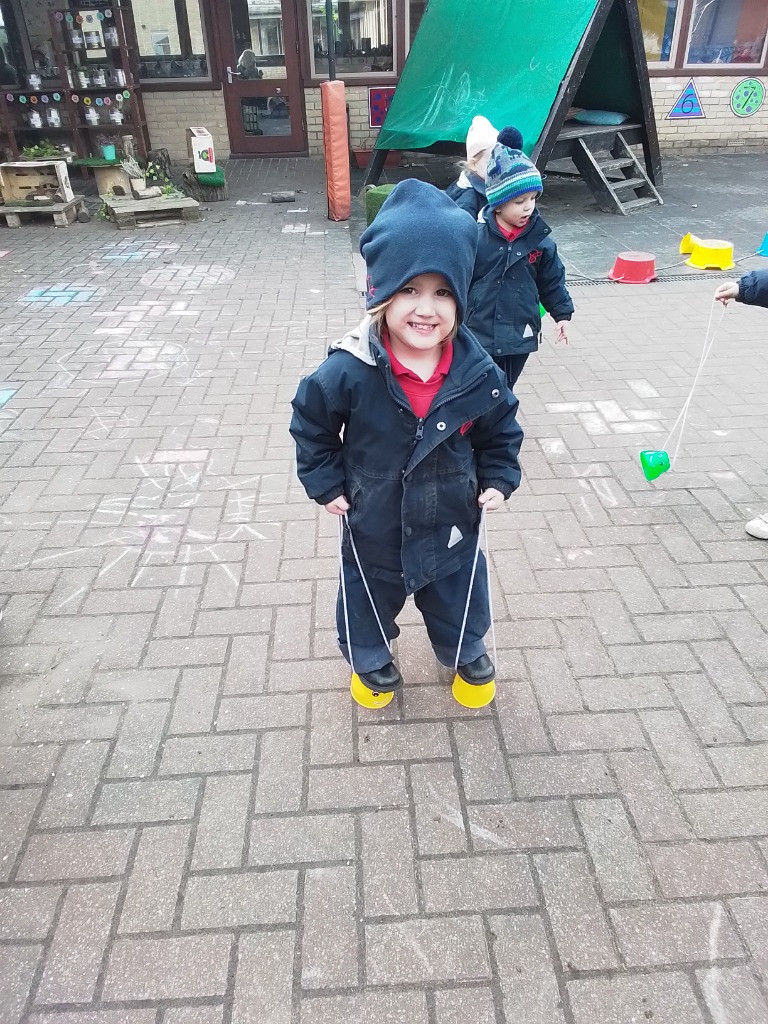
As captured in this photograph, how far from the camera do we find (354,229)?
9.00 meters

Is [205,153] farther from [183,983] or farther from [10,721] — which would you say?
[183,983]

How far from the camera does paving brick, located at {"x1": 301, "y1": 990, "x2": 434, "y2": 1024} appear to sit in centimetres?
176

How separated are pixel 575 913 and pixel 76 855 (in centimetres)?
Result: 144

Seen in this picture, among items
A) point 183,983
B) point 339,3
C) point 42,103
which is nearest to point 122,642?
point 183,983

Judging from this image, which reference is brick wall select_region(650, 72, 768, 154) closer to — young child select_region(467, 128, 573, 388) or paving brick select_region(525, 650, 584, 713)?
young child select_region(467, 128, 573, 388)

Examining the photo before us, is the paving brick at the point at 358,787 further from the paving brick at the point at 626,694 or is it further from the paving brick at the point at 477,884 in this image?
the paving brick at the point at 626,694

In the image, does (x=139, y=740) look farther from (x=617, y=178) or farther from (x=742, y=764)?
(x=617, y=178)

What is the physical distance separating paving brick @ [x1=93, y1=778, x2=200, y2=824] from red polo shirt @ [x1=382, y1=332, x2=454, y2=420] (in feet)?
4.59

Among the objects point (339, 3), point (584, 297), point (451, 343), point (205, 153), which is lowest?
point (584, 297)

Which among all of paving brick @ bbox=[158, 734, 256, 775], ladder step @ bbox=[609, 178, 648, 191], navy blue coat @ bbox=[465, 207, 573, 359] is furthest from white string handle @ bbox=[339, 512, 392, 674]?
ladder step @ bbox=[609, 178, 648, 191]

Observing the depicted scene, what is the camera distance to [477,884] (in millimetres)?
2029

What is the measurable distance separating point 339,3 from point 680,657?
504 inches

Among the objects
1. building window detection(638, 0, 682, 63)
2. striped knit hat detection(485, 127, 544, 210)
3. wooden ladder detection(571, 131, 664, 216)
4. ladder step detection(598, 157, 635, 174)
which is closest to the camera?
striped knit hat detection(485, 127, 544, 210)

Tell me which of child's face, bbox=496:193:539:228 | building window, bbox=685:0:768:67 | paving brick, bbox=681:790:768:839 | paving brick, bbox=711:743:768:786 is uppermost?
building window, bbox=685:0:768:67
